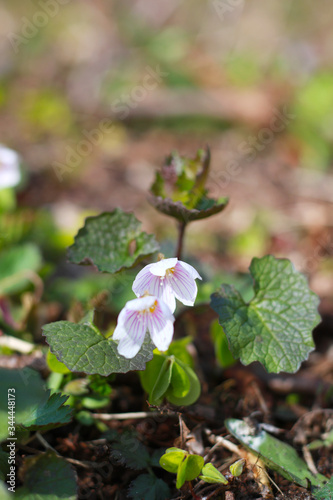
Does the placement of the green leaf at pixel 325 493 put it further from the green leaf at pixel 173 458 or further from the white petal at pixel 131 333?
the white petal at pixel 131 333

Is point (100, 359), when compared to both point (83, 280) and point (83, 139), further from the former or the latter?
point (83, 139)

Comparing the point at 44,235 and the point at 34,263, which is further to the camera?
the point at 44,235

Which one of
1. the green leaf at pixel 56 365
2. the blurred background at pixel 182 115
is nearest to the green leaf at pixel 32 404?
the green leaf at pixel 56 365

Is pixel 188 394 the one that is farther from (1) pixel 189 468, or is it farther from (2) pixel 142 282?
(2) pixel 142 282

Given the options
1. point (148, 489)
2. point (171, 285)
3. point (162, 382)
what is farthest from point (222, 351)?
point (148, 489)

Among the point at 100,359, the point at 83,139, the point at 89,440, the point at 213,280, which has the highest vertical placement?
the point at 100,359

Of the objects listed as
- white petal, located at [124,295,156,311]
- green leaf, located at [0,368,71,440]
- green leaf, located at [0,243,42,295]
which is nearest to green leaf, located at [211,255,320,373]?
white petal, located at [124,295,156,311]

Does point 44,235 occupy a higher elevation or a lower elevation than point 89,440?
lower

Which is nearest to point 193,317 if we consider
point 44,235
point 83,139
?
point 44,235
